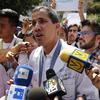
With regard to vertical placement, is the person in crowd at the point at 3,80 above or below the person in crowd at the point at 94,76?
below

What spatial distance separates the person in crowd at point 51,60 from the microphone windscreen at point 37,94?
0.34m

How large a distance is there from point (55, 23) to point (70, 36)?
10.2 feet

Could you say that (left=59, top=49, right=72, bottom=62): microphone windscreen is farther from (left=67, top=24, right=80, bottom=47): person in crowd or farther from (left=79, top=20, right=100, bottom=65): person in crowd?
(left=67, top=24, right=80, bottom=47): person in crowd

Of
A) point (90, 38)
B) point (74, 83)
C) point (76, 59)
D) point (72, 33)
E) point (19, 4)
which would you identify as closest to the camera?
point (76, 59)

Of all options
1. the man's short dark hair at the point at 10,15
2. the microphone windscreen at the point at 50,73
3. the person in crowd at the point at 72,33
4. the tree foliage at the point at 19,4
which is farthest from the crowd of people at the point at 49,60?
the tree foliage at the point at 19,4

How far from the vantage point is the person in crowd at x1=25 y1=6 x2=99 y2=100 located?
272 cm

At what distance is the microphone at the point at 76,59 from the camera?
8.12 ft

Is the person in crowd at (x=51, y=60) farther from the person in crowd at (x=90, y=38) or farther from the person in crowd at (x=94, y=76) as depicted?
the person in crowd at (x=90, y=38)

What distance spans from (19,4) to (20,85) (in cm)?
2316

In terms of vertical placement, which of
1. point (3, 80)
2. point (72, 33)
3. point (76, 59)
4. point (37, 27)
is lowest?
point (3, 80)

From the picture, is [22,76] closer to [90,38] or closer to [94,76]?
[94,76]

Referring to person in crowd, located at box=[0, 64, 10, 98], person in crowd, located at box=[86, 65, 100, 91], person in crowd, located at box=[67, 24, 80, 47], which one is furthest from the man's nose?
person in crowd, located at box=[67, 24, 80, 47]

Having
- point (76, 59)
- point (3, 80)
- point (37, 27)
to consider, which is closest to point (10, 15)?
point (3, 80)

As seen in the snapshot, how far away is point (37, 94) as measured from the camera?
7.79ft
